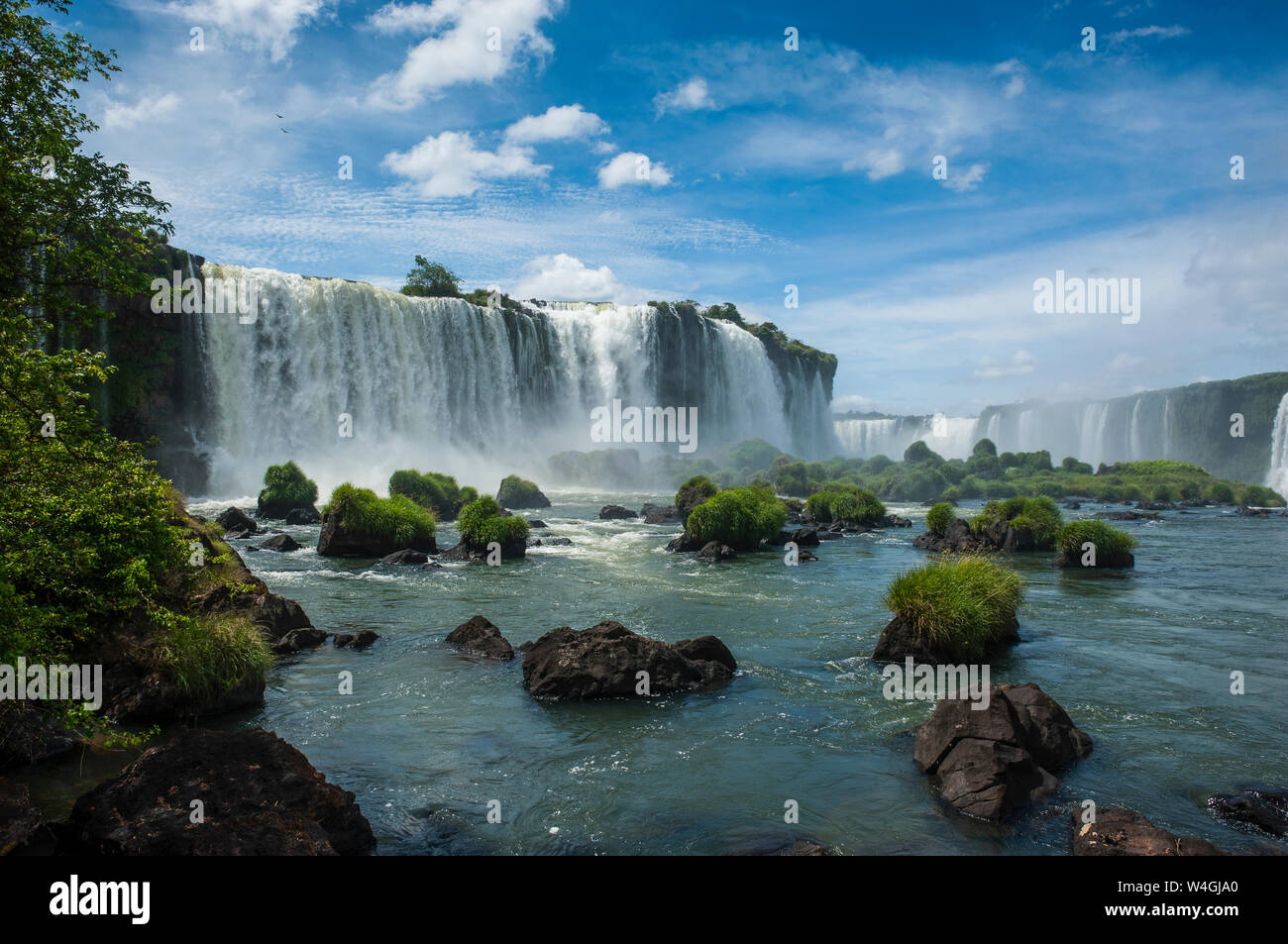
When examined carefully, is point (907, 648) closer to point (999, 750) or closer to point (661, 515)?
point (999, 750)

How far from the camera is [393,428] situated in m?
56.5

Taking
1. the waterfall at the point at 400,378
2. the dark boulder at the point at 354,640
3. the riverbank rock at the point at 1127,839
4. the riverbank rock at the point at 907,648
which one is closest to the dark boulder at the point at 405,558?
the dark boulder at the point at 354,640

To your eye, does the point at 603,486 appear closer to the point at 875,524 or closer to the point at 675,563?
the point at 875,524

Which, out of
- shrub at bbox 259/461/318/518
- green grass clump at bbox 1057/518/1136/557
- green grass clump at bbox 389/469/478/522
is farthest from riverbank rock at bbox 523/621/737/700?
shrub at bbox 259/461/318/518

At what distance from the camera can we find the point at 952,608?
1344cm

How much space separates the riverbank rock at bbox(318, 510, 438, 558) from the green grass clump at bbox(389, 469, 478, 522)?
8768 mm

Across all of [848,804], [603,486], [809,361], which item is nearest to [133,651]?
[848,804]

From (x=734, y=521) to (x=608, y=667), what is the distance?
1789 centimetres

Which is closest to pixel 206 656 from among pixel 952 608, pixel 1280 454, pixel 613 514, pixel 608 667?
pixel 608 667

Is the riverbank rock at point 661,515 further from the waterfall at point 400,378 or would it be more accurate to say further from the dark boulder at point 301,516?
the waterfall at point 400,378

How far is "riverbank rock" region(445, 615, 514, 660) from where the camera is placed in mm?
14070

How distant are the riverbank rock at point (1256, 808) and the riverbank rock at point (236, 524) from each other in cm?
3149

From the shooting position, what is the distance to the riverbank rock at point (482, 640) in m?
14.1
